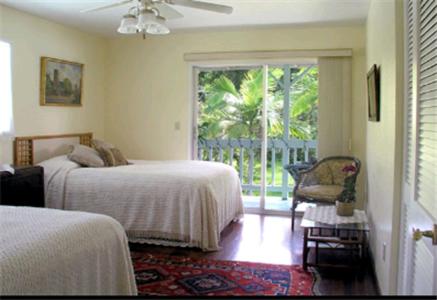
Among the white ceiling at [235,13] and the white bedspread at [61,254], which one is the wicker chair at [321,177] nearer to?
Result: the white ceiling at [235,13]

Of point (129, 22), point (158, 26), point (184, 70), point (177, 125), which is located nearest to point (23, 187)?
point (129, 22)

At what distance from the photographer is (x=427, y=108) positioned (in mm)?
1604

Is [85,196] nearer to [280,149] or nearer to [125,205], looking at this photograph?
[125,205]

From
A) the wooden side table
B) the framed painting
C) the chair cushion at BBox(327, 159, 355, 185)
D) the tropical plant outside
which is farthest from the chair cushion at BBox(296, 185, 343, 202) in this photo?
the framed painting

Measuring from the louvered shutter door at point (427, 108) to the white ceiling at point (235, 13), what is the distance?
231 centimetres

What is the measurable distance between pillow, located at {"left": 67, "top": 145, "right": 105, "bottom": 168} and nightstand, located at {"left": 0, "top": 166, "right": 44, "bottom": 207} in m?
0.39

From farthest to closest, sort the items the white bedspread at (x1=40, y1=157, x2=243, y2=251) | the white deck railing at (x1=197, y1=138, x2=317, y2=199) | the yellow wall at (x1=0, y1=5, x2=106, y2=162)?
the white deck railing at (x1=197, y1=138, x2=317, y2=199)
the yellow wall at (x1=0, y1=5, x2=106, y2=162)
the white bedspread at (x1=40, y1=157, x2=243, y2=251)

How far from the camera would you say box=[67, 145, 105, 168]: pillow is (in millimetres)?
4242

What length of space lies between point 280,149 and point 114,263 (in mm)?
3919

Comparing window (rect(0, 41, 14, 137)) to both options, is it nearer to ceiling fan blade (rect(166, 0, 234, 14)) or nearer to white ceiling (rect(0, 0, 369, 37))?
white ceiling (rect(0, 0, 369, 37))

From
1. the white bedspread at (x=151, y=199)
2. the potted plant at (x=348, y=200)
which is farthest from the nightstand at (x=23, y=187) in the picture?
the potted plant at (x=348, y=200)

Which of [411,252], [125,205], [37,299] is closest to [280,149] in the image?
[125,205]

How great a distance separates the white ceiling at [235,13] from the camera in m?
3.86

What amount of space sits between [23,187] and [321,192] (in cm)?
294
